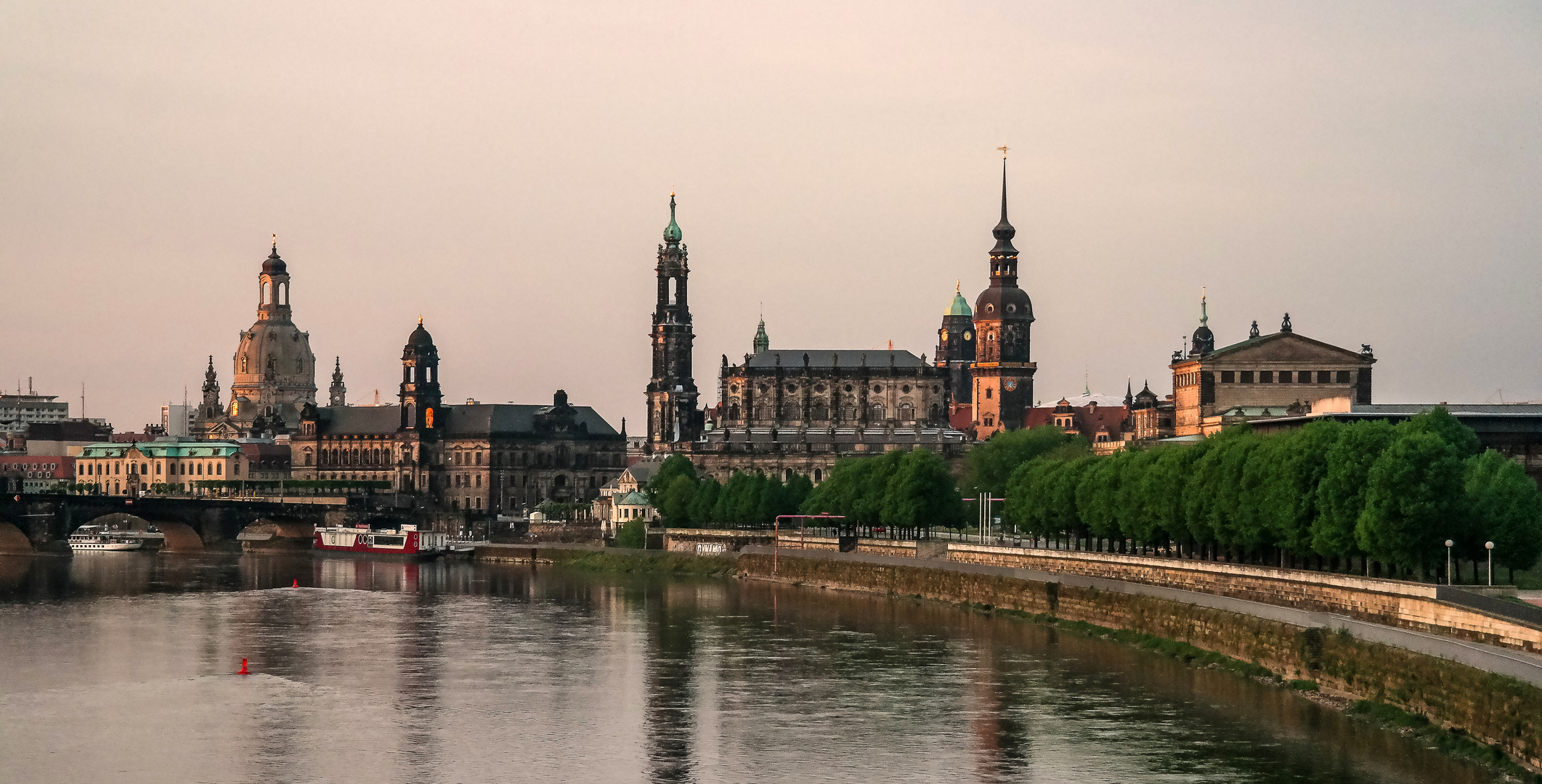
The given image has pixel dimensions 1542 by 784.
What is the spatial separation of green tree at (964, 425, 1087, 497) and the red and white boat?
41800 mm

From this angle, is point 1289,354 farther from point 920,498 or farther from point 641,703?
point 641,703

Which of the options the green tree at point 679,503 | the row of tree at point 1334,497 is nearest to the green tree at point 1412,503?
the row of tree at point 1334,497

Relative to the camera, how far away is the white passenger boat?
172875mm

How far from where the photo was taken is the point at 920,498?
117062 millimetres

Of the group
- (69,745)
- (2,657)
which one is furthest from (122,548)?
(69,745)

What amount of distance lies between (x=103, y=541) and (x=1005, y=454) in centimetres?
7545

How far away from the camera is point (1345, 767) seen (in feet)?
152

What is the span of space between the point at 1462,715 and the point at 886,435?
14939 cm

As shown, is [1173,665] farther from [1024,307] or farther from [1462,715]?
[1024,307]

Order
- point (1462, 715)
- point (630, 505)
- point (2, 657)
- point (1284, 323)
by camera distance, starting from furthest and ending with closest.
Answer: point (630, 505) < point (1284, 323) < point (2, 657) < point (1462, 715)

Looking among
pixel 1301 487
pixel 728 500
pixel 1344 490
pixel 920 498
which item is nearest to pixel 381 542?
pixel 728 500

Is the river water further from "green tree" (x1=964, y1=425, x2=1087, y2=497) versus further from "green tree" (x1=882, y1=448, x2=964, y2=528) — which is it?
"green tree" (x1=964, y1=425, x2=1087, y2=497)

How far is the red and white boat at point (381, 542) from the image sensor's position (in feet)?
543

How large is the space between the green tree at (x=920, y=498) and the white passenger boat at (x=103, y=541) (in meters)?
77.8
